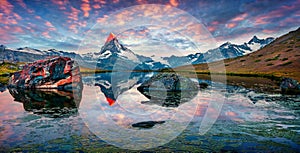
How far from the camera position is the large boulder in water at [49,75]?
140 ft

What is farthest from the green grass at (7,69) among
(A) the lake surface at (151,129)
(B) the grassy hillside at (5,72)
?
(A) the lake surface at (151,129)

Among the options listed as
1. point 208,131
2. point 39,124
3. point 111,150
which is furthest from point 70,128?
point 208,131

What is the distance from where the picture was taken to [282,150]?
11117 mm

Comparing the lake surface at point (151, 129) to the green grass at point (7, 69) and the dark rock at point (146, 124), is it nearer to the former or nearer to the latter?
the dark rock at point (146, 124)

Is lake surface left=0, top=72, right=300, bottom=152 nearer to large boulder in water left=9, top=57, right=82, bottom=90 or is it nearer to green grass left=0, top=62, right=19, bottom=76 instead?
large boulder in water left=9, top=57, right=82, bottom=90

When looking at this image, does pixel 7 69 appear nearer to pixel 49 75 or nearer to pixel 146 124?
pixel 49 75

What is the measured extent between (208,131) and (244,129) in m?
2.92

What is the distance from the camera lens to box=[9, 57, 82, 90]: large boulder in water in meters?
42.6

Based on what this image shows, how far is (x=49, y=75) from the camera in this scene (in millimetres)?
42781

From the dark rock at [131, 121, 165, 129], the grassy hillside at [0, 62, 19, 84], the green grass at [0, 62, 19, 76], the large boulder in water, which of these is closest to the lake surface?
the dark rock at [131, 121, 165, 129]

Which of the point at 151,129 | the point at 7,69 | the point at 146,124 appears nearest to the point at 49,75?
Result: the point at 146,124

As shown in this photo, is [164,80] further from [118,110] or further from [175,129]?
[175,129]

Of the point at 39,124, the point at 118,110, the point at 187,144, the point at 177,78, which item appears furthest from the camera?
the point at 177,78

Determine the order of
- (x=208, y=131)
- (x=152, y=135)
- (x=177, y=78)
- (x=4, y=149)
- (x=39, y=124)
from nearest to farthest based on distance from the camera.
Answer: (x=4, y=149), (x=152, y=135), (x=208, y=131), (x=39, y=124), (x=177, y=78)
